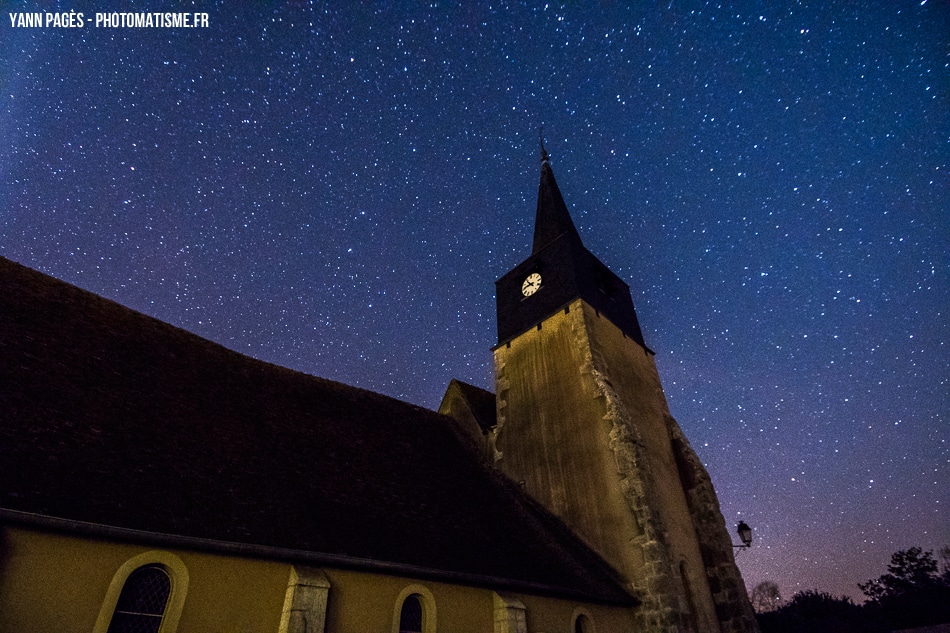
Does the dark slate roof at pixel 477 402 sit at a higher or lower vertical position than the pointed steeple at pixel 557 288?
lower

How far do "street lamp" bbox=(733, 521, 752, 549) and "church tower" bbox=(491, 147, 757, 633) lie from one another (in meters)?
0.38

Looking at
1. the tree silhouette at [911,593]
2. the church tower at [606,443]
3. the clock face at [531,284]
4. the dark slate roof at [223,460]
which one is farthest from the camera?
the tree silhouette at [911,593]

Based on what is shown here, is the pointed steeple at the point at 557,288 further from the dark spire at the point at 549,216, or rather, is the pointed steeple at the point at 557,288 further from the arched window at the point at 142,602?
the arched window at the point at 142,602

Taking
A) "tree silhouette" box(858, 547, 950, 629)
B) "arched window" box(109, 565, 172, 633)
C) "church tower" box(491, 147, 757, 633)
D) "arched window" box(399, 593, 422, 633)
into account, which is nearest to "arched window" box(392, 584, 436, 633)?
"arched window" box(399, 593, 422, 633)

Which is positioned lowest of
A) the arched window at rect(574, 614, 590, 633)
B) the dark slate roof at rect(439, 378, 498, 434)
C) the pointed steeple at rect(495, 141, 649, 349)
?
the arched window at rect(574, 614, 590, 633)

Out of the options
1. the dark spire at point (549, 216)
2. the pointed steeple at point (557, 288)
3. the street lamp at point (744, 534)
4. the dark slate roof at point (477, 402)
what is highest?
the dark spire at point (549, 216)

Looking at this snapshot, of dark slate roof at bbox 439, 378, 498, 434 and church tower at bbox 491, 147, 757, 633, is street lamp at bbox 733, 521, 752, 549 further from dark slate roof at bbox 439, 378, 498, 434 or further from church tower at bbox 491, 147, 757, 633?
dark slate roof at bbox 439, 378, 498, 434

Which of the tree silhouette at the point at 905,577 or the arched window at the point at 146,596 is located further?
the tree silhouette at the point at 905,577

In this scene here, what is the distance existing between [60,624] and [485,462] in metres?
11.5

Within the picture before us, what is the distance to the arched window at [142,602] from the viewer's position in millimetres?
6113

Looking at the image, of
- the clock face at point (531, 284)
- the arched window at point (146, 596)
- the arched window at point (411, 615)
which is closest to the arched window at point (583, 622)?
the arched window at point (411, 615)

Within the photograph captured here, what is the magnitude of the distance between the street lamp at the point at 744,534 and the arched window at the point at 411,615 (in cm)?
977

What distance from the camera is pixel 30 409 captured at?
701 cm

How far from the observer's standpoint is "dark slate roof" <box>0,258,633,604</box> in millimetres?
6645
